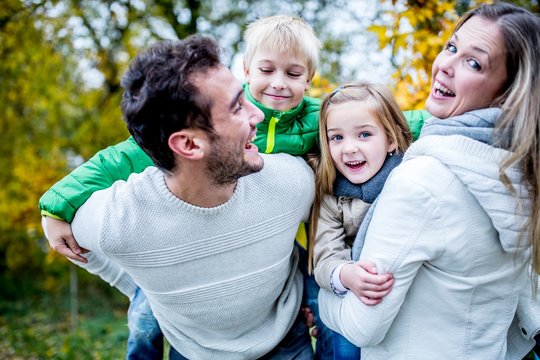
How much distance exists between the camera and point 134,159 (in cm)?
224

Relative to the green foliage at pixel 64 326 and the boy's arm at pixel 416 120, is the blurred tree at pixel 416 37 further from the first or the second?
the green foliage at pixel 64 326

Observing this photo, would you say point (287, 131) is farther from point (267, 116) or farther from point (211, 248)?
point (211, 248)

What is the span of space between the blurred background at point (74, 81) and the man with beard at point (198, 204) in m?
4.49

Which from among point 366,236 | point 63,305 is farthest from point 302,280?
point 63,305

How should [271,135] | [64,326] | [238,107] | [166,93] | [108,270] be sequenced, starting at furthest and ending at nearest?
[64,326]
[108,270]
[271,135]
[238,107]
[166,93]

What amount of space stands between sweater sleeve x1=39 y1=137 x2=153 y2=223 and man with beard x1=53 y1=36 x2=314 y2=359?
0.05 metres

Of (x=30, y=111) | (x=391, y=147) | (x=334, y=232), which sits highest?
(x=391, y=147)

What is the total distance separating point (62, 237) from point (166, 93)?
0.73m

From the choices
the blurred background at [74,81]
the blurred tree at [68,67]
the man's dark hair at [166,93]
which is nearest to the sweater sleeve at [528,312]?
the man's dark hair at [166,93]

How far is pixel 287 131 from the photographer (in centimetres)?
236

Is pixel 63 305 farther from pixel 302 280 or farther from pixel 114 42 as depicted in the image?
pixel 302 280

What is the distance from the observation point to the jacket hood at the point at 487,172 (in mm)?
1591

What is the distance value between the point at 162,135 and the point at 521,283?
137 centimetres

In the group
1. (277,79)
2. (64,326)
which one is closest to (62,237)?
(277,79)
